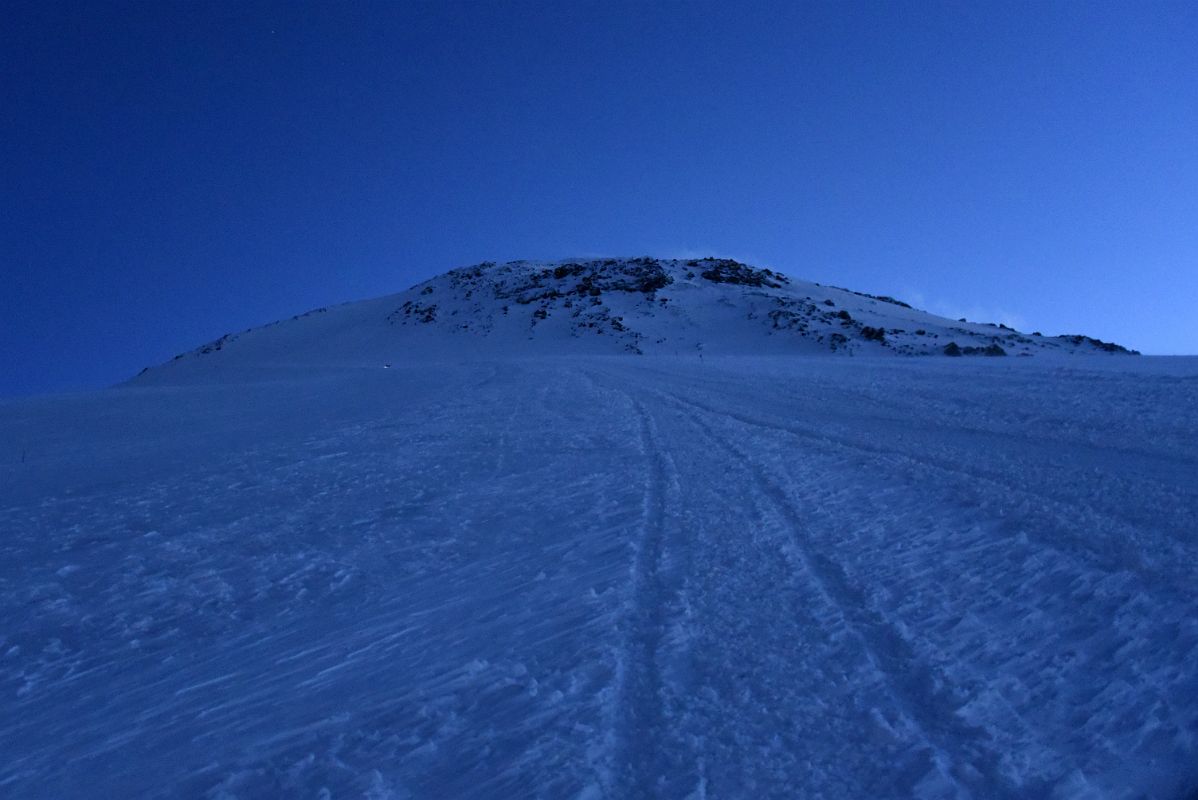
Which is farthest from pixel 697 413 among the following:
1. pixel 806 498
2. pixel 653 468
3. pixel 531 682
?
pixel 531 682

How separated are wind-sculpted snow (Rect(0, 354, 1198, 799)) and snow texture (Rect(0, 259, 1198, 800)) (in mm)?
16

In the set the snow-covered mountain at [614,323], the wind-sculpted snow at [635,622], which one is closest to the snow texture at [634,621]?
the wind-sculpted snow at [635,622]

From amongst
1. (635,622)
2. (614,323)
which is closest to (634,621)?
(635,622)

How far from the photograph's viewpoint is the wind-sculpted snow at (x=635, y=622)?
2.39 meters

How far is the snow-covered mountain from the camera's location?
3666 centimetres

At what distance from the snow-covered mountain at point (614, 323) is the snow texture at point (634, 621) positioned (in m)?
28.0

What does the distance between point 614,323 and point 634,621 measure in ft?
128

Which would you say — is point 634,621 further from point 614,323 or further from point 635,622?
point 614,323

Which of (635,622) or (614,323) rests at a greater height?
(614,323)

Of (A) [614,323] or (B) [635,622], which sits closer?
(B) [635,622]

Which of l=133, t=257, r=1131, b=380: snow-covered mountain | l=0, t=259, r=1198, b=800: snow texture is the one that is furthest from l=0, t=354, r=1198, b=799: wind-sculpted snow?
l=133, t=257, r=1131, b=380: snow-covered mountain

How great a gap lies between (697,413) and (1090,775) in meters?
7.72

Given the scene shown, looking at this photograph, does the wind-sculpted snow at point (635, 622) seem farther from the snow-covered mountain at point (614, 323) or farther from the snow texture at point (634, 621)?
the snow-covered mountain at point (614, 323)

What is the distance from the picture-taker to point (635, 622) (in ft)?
11.0
